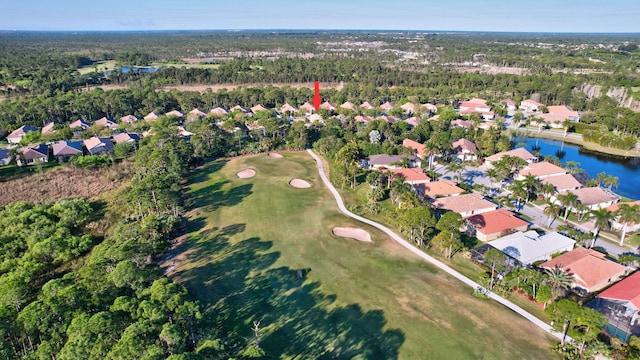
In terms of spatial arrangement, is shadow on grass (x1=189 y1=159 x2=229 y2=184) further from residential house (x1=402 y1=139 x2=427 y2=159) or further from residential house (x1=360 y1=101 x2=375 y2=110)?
residential house (x1=360 y1=101 x2=375 y2=110)

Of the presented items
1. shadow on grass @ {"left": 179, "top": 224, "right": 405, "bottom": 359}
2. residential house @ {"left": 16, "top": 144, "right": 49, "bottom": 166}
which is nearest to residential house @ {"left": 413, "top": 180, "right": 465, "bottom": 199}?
shadow on grass @ {"left": 179, "top": 224, "right": 405, "bottom": 359}

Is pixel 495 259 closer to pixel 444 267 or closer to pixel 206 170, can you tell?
pixel 444 267

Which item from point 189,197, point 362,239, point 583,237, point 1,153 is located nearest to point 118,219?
point 189,197

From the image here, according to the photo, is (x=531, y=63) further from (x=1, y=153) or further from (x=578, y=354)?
(x=1, y=153)

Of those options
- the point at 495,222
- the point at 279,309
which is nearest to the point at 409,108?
the point at 495,222

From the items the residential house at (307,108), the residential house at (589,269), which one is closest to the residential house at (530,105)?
the residential house at (307,108)
